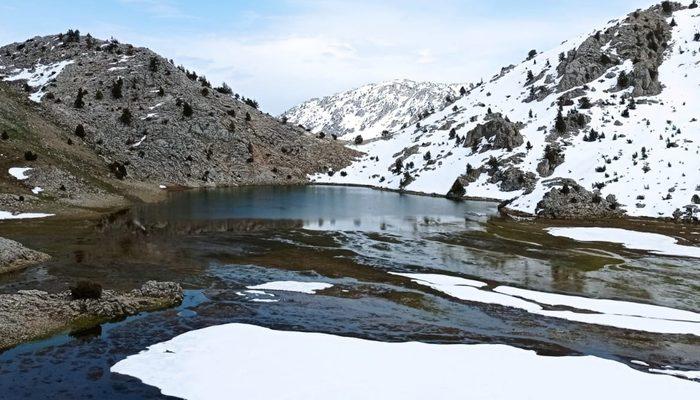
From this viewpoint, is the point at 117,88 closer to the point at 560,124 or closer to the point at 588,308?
the point at 560,124

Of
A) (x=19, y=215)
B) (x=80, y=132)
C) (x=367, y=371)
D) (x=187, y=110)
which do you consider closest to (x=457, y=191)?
(x=187, y=110)

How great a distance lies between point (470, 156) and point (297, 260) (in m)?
81.3

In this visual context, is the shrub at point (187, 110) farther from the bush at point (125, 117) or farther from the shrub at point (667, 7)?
the shrub at point (667, 7)

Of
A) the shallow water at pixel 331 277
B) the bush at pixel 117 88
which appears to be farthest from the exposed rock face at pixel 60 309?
the bush at pixel 117 88

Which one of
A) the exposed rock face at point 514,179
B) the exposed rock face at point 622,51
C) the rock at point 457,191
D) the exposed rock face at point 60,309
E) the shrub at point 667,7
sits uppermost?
the shrub at point 667,7

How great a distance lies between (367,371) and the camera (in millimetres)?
19281

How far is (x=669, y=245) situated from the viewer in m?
50.9

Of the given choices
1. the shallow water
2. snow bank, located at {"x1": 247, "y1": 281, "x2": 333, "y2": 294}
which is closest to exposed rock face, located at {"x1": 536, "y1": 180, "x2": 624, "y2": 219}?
the shallow water

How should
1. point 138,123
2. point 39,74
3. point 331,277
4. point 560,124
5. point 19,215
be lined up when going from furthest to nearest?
point 39,74 → point 138,123 → point 560,124 → point 19,215 → point 331,277

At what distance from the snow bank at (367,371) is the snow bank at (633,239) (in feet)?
110

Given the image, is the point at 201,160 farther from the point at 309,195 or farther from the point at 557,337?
the point at 557,337

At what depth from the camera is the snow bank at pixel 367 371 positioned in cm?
1750

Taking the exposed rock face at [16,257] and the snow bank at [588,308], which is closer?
the snow bank at [588,308]

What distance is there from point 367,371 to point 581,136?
97456 mm
